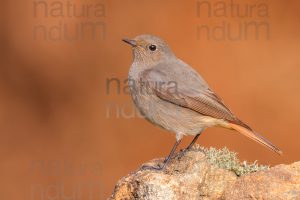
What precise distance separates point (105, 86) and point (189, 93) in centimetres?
552

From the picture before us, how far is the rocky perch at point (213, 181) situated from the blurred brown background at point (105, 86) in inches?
212

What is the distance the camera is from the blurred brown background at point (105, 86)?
14797 mm

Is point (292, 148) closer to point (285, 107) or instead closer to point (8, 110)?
point (285, 107)

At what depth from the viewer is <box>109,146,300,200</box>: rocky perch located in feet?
27.1

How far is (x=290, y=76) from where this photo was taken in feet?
48.4

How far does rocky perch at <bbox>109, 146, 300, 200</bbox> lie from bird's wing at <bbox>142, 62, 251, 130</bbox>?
0.66m

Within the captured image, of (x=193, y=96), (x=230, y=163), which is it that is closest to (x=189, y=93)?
(x=193, y=96)

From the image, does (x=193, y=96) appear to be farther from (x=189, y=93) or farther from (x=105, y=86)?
(x=105, y=86)

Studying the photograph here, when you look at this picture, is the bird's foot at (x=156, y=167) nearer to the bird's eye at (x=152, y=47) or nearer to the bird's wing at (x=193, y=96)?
the bird's wing at (x=193, y=96)

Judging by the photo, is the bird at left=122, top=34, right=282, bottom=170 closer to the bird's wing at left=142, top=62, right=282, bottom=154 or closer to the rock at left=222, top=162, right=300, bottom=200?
the bird's wing at left=142, top=62, right=282, bottom=154

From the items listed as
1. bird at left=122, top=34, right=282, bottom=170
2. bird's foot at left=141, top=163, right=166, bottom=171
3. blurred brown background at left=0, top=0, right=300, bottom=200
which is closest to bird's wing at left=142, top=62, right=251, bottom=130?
bird at left=122, top=34, right=282, bottom=170

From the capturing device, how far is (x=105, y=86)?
15.1 m

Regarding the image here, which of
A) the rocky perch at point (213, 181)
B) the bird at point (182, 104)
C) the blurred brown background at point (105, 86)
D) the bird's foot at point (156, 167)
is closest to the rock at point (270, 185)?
the rocky perch at point (213, 181)

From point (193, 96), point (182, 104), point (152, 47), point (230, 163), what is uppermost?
point (152, 47)
